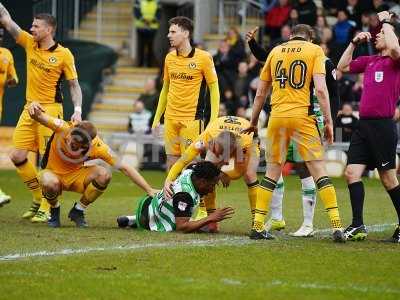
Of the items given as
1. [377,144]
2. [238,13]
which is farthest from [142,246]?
[238,13]

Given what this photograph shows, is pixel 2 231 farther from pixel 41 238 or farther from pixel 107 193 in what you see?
pixel 107 193

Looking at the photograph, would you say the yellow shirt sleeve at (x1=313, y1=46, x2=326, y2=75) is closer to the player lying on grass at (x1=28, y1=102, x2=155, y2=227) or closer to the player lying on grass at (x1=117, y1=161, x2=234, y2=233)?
the player lying on grass at (x1=117, y1=161, x2=234, y2=233)

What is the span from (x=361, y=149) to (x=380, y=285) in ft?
9.94

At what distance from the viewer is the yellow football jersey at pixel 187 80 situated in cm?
1347

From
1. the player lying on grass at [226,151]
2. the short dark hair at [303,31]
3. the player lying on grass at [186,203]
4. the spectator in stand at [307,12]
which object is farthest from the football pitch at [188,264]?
the spectator in stand at [307,12]

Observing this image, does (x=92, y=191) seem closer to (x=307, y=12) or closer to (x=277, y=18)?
(x=307, y=12)

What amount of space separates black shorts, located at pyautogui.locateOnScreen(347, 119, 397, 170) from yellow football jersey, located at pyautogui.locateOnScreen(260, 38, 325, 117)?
79cm

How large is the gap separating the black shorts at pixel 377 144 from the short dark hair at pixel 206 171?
1433mm

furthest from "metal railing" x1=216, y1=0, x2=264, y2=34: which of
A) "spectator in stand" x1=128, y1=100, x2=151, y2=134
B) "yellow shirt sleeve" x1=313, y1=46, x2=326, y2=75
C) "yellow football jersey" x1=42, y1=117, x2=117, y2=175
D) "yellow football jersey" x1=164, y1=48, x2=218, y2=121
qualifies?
"yellow shirt sleeve" x1=313, y1=46, x2=326, y2=75

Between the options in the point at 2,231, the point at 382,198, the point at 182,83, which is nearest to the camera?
the point at 2,231

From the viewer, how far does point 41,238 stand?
11.1 m

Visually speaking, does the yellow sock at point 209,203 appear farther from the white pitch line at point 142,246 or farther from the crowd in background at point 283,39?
the crowd in background at point 283,39

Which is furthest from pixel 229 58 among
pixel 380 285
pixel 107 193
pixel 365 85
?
pixel 380 285

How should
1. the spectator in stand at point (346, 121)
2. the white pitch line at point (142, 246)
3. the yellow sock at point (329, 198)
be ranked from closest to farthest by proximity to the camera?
the white pitch line at point (142, 246), the yellow sock at point (329, 198), the spectator in stand at point (346, 121)
